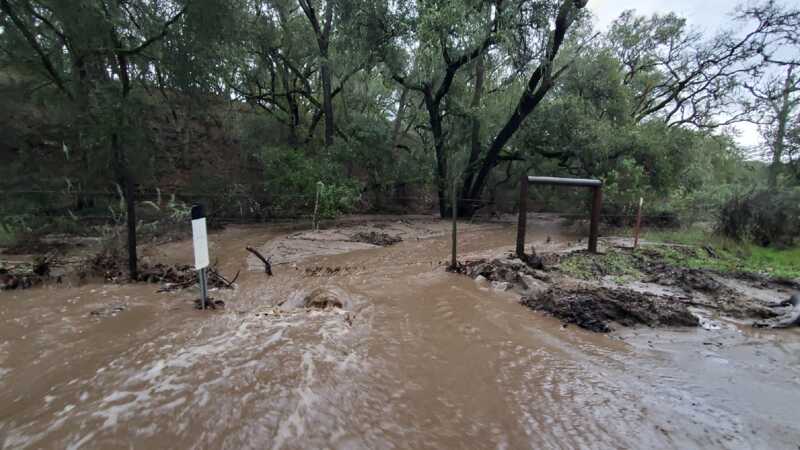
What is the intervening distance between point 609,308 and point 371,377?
2670mm

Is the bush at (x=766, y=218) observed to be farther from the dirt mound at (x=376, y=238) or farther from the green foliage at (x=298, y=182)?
the green foliage at (x=298, y=182)

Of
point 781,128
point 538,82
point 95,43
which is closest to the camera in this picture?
point 95,43

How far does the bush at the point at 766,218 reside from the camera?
7242 millimetres

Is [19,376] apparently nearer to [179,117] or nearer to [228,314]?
[228,314]

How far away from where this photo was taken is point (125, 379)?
7.98 feet

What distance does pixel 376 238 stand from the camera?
31.4 ft

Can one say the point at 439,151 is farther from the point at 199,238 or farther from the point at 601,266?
the point at 199,238

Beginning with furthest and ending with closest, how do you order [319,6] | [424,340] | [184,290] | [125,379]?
[319,6]
[184,290]
[424,340]
[125,379]

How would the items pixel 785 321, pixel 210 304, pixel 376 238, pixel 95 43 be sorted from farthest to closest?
pixel 376 238, pixel 95 43, pixel 210 304, pixel 785 321

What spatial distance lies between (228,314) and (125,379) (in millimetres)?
1336

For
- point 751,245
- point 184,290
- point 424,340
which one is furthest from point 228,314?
point 751,245

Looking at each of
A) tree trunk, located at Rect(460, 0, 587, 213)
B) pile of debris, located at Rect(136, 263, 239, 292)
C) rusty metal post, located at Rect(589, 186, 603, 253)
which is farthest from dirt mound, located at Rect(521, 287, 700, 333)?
tree trunk, located at Rect(460, 0, 587, 213)

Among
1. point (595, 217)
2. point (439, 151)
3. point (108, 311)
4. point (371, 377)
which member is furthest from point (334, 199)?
point (371, 377)

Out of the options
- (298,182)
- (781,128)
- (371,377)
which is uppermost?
(781,128)
